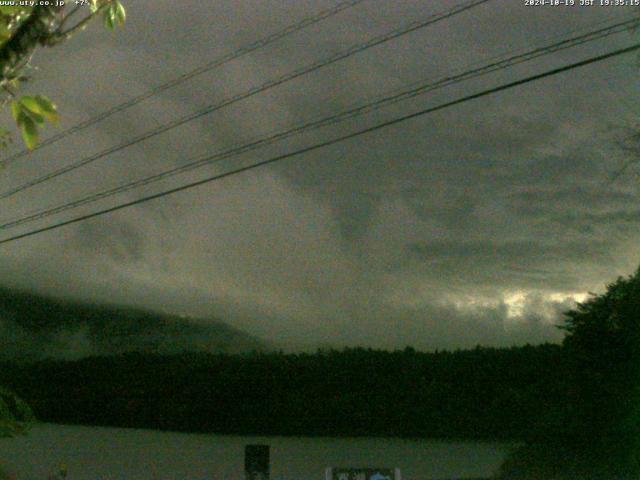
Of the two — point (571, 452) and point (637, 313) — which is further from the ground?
point (637, 313)

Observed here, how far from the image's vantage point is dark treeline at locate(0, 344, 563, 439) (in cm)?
2123

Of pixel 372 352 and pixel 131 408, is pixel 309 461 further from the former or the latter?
pixel 131 408

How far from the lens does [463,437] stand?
2181 cm

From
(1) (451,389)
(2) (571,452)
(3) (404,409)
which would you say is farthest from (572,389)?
(3) (404,409)

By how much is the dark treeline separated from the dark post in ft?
35.3

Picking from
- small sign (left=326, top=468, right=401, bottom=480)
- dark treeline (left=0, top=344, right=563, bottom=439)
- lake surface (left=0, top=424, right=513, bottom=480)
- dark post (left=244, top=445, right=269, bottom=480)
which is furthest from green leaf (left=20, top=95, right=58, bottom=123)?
dark treeline (left=0, top=344, right=563, bottom=439)

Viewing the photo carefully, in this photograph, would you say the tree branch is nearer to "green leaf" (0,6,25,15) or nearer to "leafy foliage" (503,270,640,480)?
"green leaf" (0,6,25,15)

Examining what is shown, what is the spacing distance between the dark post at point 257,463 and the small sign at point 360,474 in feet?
8.97

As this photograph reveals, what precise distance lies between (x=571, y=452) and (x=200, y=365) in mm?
15509

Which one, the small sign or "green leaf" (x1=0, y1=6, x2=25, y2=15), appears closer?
"green leaf" (x1=0, y1=6, x2=25, y2=15)

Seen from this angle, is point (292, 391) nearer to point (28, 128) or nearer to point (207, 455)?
point (207, 455)

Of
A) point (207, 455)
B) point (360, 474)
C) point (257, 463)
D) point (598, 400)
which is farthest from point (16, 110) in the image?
point (207, 455)

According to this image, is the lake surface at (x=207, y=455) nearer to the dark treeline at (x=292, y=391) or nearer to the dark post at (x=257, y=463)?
the dark treeline at (x=292, y=391)

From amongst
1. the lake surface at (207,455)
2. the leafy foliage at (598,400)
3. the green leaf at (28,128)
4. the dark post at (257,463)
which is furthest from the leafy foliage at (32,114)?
the lake surface at (207,455)
